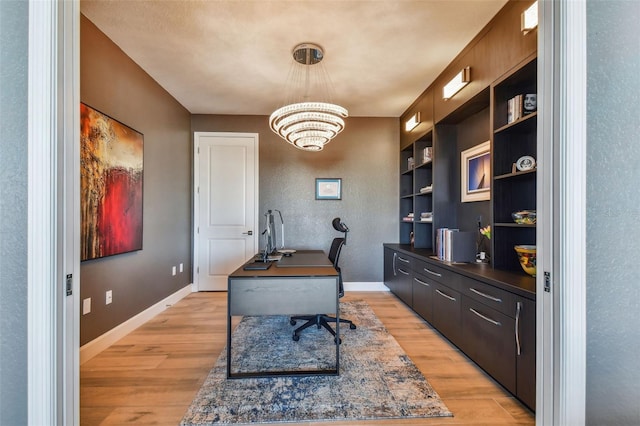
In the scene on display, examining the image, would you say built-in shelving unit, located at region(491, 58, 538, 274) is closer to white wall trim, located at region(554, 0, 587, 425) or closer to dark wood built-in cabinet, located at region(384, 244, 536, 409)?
dark wood built-in cabinet, located at region(384, 244, 536, 409)

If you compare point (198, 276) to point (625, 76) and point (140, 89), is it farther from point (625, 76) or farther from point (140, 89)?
point (625, 76)

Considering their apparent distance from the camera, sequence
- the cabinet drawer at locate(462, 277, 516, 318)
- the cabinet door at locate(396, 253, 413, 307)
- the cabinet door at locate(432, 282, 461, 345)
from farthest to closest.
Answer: the cabinet door at locate(396, 253, 413, 307) → the cabinet door at locate(432, 282, 461, 345) → the cabinet drawer at locate(462, 277, 516, 318)

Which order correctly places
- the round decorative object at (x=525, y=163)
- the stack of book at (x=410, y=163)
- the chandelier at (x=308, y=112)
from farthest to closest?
the stack of book at (x=410, y=163) < the chandelier at (x=308, y=112) < the round decorative object at (x=525, y=163)

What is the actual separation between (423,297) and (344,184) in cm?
211

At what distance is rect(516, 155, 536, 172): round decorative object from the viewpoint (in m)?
2.00

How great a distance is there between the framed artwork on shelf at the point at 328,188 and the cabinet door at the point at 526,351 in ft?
10.1

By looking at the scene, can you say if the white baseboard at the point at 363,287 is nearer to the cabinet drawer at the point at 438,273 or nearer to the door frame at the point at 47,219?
the cabinet drawer at the point at 438,273

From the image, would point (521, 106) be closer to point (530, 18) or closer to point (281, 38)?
point (530, 18)

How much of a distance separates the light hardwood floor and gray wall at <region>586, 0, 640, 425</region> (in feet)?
2.95

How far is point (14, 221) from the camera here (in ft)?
3.02

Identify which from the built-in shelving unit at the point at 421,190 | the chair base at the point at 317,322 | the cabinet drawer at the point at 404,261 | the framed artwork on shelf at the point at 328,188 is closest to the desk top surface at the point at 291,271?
the chair base at the point at 317,322

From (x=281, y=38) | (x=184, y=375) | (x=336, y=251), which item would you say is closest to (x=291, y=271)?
(x=336, y=251)

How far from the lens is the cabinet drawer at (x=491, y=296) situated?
1.77 meters

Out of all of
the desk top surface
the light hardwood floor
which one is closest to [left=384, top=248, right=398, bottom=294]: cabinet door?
the light hardwood floor
